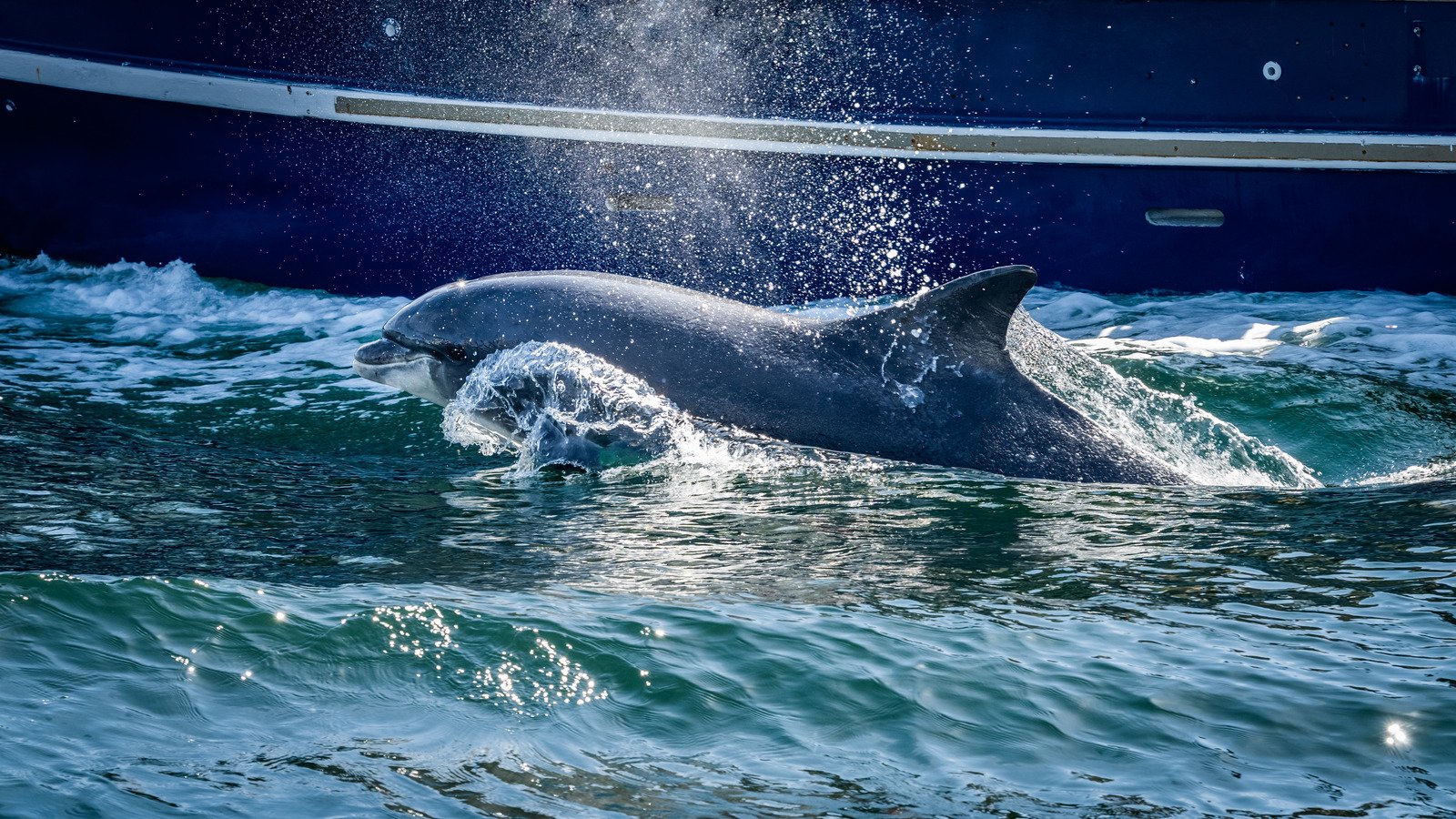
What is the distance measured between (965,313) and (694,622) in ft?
11.1

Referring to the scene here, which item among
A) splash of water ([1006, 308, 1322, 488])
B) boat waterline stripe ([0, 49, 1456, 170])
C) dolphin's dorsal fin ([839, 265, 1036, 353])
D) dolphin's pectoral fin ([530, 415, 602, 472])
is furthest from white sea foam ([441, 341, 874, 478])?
boat waterline stripe ([0, 49, 1456, 170])

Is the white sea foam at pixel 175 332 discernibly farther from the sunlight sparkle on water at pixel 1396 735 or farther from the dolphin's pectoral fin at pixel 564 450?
the sunlight sparkle on water at pixel 1396 735

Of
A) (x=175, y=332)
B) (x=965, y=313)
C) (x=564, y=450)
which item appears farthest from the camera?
(x=175, y=332)

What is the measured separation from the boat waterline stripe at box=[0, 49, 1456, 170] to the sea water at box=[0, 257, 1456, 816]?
17.5 ft

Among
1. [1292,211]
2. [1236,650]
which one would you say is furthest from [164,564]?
[1292,211]

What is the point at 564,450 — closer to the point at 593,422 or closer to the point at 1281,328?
the point at 593,422

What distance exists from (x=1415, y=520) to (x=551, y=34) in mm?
10586

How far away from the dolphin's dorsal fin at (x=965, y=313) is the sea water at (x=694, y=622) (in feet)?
2.72

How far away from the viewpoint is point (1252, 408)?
37.0ft

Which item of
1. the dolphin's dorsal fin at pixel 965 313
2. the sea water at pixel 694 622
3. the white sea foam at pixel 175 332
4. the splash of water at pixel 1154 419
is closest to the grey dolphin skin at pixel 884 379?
the dolphin's dorsal fin at pixel 965 313

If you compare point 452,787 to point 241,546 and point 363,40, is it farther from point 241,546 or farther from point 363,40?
point 363,40

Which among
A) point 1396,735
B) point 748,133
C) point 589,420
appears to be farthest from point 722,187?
point 1396,735

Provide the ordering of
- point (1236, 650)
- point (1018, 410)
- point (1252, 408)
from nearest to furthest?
point (1236, 650) < point (1018, 410) < point (1252, 408)

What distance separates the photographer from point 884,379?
28.5ft
